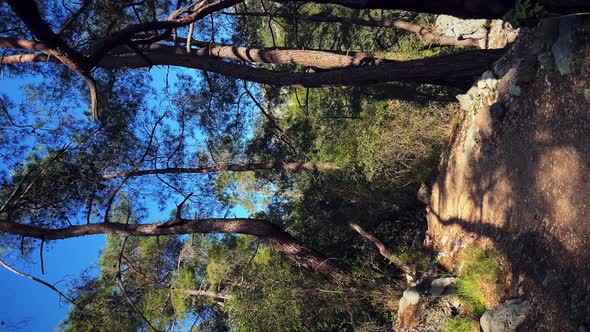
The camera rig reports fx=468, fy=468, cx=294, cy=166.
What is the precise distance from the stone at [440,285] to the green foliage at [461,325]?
2.01ft

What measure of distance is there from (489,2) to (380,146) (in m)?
5.27

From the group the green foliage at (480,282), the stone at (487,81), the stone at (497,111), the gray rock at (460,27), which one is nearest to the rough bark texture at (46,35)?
the green foliage at (480,282)

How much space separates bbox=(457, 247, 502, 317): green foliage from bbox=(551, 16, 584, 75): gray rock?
8.37 feet

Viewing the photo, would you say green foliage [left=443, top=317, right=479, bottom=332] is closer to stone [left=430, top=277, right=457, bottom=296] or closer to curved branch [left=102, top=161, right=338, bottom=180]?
stone [left=430, top=277, right=457, bottom=296]

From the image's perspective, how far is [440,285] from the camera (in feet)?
22.7

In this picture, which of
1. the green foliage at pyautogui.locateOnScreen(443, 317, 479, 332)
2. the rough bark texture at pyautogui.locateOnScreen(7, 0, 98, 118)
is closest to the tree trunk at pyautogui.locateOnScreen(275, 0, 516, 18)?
the rough bark texture at pyautogui.locateOnScreen(7, 0, 98, 118)

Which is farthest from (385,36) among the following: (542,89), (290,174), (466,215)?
(542,89)

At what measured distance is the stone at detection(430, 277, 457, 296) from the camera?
6.83 metres

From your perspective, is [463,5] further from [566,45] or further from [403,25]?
[403,25]

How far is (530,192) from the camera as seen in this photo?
5.60 m

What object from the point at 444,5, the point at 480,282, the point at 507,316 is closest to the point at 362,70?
the point at 444,5

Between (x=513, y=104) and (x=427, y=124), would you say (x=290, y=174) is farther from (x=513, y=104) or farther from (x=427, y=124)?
(x=513, y=104)

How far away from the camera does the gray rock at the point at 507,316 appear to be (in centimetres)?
529

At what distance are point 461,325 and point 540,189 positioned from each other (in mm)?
2062
